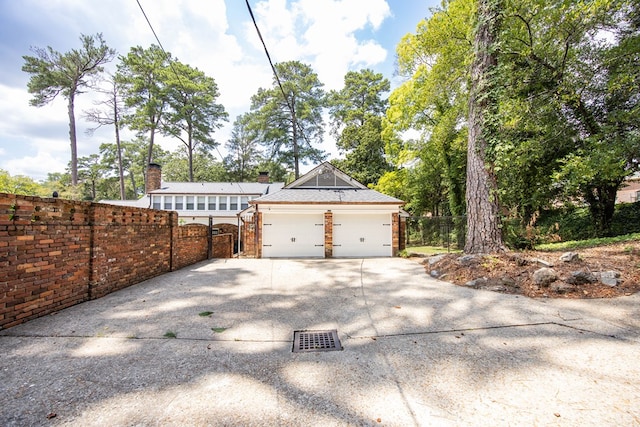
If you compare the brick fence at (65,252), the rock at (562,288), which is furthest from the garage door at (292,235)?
the rock at (562,288)

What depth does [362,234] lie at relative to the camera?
1078cm

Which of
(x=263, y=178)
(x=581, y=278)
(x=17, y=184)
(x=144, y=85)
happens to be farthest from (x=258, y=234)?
(x=144, y=85)

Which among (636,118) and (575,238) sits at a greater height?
(636,118)

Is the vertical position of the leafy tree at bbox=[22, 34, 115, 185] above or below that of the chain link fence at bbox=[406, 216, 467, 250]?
above

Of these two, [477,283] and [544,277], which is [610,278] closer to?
[544,277]

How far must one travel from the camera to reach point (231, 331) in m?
3.16

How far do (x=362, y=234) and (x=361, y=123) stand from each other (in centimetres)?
1811

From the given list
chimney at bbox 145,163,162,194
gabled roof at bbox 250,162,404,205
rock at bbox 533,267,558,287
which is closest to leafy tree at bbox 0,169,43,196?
chimney at bbox 145,163,162,194

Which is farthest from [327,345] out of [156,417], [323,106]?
[323,106]

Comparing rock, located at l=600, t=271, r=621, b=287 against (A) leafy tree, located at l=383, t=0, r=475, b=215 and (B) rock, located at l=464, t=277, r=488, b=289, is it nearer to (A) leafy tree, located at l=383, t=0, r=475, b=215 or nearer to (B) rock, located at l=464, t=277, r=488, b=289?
(B) rock, located at l=464, t=277, r=488, b=289

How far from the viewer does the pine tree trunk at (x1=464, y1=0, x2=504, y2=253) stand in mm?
6523

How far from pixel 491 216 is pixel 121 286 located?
8237 millimetres

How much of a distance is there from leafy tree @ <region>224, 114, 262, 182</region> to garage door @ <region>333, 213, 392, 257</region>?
76.4 ft

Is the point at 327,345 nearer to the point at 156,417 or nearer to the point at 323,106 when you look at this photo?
the point at 156,417
